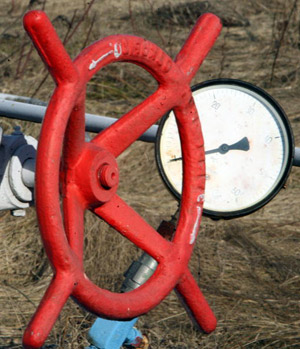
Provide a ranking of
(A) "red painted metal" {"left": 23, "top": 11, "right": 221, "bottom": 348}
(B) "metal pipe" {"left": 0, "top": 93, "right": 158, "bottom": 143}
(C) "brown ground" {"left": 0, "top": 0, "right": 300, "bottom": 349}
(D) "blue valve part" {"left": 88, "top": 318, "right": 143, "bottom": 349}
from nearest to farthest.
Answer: (A) "red painted metal" {"left": 23, "top": 11, "right": 221, "bottom": 348}, (D) "blue valve part" {"left": 88, "top": 318, "right": 143, "bottom": 349}, (B) "metal pipe" {"left": 0, "top": 93, "right": 158, "bottom": 143}, (C) "brown ground" {"left": 0, "top": 0, "right": 300, "bottom": 349}

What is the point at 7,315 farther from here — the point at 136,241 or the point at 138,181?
the point at 136,241

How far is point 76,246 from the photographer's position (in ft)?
4.16

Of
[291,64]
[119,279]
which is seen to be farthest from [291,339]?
[291,64]

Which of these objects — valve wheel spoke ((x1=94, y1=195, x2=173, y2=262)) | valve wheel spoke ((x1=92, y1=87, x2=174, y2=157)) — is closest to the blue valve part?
valve wheel spoke ((x1=94, y1=195, x2=173, y2=262))

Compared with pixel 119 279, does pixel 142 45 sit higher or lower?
higher

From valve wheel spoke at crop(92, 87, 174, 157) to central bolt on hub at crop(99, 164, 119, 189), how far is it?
0.05 meters

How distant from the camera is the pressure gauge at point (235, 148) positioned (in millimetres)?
1787

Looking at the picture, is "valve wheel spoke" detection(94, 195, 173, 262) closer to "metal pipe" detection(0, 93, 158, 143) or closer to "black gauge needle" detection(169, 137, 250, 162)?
"black gauge needle" detection(169, 137, 250, 162)

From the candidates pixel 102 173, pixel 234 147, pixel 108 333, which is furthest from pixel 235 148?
pixel 102 173

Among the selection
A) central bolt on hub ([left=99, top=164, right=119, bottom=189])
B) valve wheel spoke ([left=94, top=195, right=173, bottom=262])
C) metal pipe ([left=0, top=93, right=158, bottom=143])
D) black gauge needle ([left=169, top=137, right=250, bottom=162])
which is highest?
central bolt on hub ([left=99, top=164, right=119, bottom=189])

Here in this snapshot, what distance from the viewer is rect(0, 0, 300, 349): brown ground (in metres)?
2.63

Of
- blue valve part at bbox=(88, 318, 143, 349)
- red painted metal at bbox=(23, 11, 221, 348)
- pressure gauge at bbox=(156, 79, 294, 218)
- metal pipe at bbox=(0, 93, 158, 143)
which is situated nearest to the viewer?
red painted metal at bbox=(23, 11, 221, 348)

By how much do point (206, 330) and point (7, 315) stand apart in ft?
4.32

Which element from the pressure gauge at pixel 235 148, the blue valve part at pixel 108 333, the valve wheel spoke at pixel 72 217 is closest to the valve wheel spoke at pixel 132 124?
the valve wheel spoke at pixel 72 217
